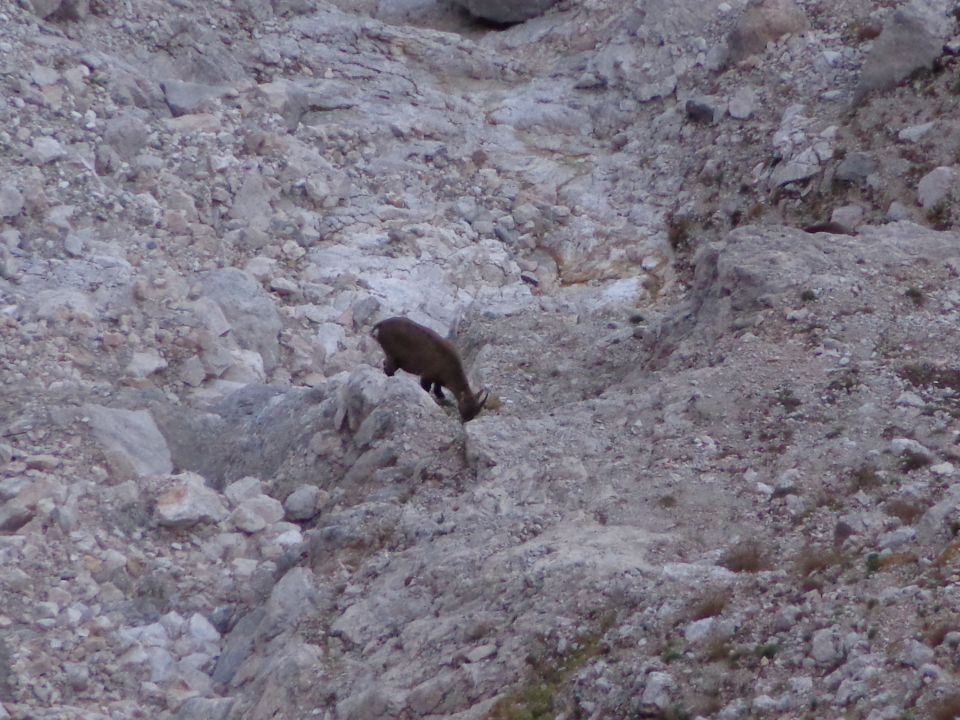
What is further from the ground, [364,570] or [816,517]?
[816,517]

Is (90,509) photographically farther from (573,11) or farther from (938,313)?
(573,11)

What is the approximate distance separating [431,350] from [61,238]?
18.6 ft

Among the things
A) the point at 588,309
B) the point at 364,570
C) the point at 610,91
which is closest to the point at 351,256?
the point at 588,309

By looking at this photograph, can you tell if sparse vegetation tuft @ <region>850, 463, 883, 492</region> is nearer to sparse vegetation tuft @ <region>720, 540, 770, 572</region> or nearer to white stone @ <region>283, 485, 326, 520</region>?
sparse vegetation tuft @ <region>720, 540, 770, 572</region>

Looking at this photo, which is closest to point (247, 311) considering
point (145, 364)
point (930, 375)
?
point (145, 364)

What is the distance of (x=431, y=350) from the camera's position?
13.7m

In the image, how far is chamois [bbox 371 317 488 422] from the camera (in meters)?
13.4

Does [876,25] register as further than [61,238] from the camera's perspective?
Yes

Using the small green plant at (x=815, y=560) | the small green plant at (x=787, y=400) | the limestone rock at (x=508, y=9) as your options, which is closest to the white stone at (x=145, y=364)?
the small green plant at (x=787, y=400)

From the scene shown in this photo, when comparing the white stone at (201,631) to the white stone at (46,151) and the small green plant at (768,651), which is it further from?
the white stone at (46,151)

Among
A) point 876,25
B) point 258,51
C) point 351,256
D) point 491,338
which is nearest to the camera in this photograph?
point 491,338

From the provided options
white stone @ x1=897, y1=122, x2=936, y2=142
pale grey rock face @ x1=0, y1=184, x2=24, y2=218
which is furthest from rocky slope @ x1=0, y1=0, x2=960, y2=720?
pale grey rock face @ x1=0, y1=184, x2=24, y2=218

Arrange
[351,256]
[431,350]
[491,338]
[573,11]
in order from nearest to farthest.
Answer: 1. [431,350]
2. [491,338]
3. [351,256]
4. [573,11]

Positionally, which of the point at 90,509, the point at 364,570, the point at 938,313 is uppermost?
the point at 938,313
